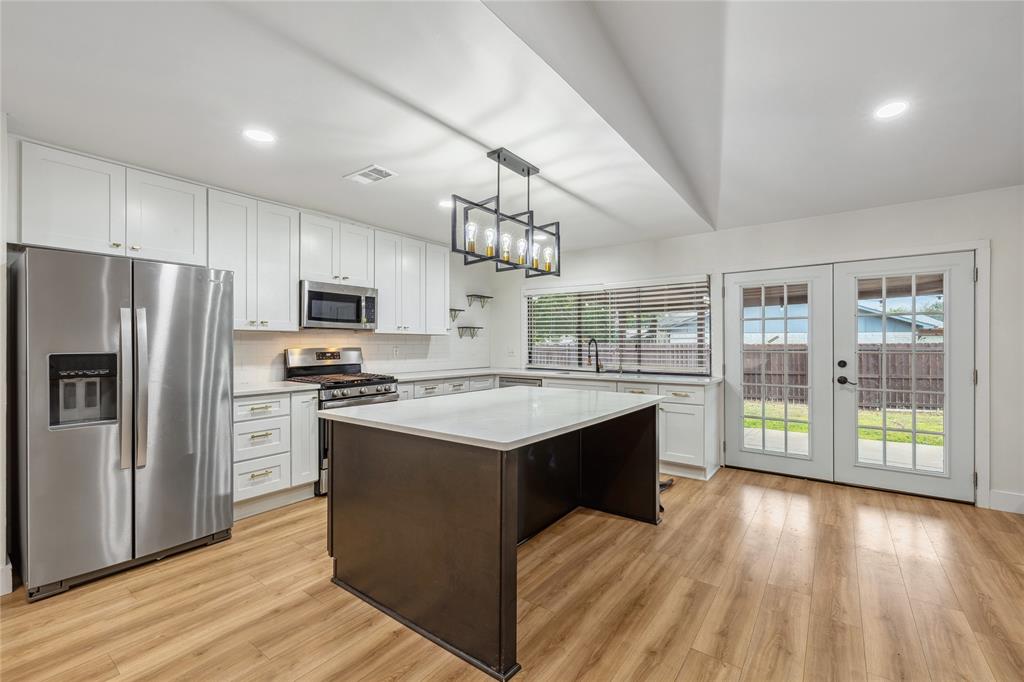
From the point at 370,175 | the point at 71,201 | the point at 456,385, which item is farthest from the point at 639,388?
the point at 71,201

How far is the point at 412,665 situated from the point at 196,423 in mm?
1918

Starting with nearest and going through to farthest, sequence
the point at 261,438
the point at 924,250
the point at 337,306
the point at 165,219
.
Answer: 1. the point at 165,219
2. the point at 261,438
3. the point at 924,250
4. the point at 337,306

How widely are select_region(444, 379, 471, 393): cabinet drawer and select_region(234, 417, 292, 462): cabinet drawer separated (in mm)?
1702

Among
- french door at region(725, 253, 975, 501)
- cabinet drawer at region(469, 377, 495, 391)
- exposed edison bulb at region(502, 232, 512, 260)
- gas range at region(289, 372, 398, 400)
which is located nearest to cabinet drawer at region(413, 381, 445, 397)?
gas range at region(289, 372, 398, 400)

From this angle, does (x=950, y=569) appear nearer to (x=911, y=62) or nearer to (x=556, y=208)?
(x=911, y=62)

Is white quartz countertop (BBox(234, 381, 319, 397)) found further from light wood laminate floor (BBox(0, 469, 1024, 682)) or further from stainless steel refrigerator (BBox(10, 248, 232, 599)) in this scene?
light wood laminate floor (BBox(0, 469, 1024, 682))

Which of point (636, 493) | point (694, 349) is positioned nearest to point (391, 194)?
point (636, 493)

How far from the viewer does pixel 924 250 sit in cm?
357

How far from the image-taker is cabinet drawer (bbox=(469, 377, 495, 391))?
517cm

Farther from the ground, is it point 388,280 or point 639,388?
point 388,280

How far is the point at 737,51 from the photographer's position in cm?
186

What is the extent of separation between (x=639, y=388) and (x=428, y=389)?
2050mm

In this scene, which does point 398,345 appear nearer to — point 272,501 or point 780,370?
point 272,501

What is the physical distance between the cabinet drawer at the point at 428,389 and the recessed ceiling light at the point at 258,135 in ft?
8.34
